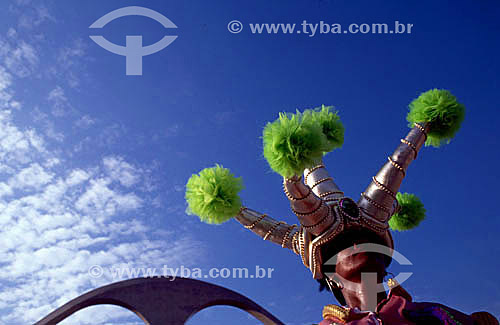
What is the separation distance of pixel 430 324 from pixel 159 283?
4415 mm

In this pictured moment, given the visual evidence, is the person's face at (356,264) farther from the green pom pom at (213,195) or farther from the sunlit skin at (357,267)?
the green pom pom at (213,195)

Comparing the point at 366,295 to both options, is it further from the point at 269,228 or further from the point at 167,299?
the point at 167,299

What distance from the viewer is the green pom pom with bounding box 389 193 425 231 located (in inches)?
148

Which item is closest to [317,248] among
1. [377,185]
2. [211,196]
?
[377,185]

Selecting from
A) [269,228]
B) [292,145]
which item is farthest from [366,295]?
[292,145]

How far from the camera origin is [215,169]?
2.97m

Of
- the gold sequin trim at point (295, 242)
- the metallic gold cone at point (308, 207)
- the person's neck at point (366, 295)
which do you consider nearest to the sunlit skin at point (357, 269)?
the person's neck at point (366, 295)

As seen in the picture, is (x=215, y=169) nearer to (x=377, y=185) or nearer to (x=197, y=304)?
(x=377, y=185)

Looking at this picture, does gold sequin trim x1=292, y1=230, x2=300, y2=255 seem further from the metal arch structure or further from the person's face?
the metal arch structure

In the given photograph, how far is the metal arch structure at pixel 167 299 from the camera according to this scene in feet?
19.1

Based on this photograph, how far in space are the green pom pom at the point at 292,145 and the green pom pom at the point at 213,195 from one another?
0.52 meters

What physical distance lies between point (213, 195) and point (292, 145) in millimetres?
719

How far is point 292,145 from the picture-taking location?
2.41 metres

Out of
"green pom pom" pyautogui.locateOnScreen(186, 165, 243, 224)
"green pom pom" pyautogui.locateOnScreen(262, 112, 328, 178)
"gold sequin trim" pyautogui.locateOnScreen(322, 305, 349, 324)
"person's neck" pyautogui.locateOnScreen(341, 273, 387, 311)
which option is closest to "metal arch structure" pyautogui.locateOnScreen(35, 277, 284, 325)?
"person's neck" pyautogui.locateOnScreen(341, 273, 387, 311)
